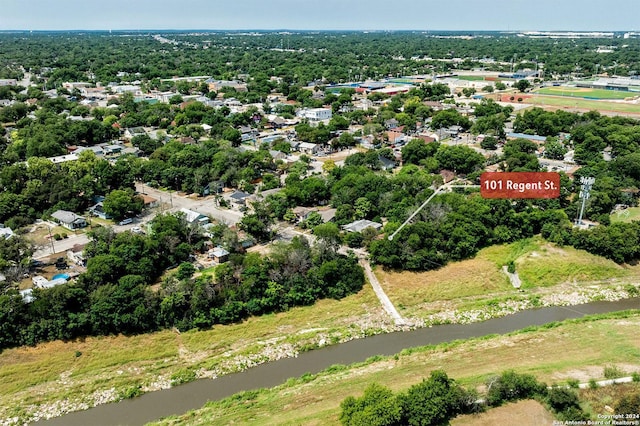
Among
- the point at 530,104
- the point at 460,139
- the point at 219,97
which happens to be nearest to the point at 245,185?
the point at 460,139

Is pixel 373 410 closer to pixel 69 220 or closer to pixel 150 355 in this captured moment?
pixel 150 355

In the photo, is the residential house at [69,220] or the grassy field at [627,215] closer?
the residential house at [69,220]

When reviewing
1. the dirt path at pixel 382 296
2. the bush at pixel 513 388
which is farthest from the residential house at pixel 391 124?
the bush at pixel 513 388

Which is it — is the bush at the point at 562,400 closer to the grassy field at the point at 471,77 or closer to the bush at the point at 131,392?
the bush at the point at 131,392

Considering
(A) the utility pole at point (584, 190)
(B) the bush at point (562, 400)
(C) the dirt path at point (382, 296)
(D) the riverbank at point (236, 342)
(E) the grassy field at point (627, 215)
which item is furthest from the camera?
(E) the grassy field at point (627, 215)

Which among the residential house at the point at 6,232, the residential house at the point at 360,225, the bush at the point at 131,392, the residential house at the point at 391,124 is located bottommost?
the bush at the point at 131,392

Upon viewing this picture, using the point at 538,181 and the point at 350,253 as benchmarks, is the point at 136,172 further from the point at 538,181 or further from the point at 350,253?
the point at 538,181
